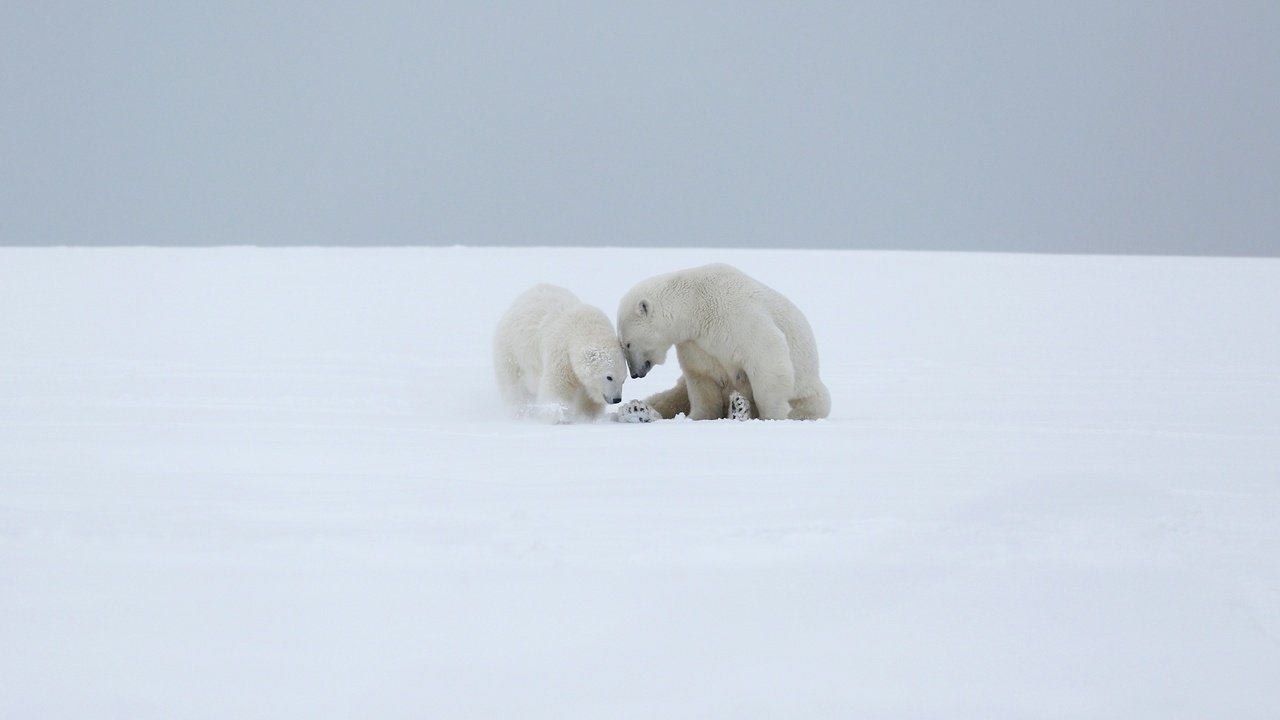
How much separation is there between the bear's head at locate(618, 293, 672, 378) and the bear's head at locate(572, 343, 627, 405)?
218mm

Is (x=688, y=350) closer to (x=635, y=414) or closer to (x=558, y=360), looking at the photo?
(x=635, y=414)

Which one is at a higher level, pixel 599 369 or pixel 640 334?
pixel 640 334

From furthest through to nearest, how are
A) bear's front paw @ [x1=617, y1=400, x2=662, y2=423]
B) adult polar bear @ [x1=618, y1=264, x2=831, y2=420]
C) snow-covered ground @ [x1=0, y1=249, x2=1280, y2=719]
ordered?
1. adult polar bear @ [x1=618, y1=264, x2=831, y2=420]
2. bear's front paw @ [x1=617, y1=400, x2=662, y2=423]
3. snow-covered ground @ [x1=0, y1=249, x2=1280, y2=719]

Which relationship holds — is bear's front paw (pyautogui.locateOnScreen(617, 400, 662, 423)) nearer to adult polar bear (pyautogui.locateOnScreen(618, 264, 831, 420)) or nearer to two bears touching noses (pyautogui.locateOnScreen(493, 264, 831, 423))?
two bears touching noses (pyautogui.locateOnScreen(493, 264, 831, 423))

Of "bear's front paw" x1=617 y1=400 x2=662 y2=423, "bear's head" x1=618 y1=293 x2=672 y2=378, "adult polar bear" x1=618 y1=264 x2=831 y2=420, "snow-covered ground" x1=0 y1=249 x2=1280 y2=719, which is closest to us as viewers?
"snow-covered ground" x1=0 y1=249 x2=1280 y2=719

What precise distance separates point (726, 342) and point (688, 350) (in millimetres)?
308

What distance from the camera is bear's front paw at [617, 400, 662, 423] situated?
214 inches

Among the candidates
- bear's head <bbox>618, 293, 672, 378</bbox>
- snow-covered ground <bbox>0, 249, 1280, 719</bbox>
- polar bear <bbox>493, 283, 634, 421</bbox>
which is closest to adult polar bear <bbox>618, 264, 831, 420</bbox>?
bear's head <bbox>618, 293, 672, 378</bbox>

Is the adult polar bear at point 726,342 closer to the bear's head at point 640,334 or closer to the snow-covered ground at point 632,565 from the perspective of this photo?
the bear's head at point 640,334

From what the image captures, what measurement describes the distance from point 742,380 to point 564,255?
11.8 meters

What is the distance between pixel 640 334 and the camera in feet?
18.8

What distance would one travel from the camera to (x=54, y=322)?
32.4 feet

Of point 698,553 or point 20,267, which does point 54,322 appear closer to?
point 20,267

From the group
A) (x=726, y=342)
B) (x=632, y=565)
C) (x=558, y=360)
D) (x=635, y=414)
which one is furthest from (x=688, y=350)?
(x=632, y=565)
